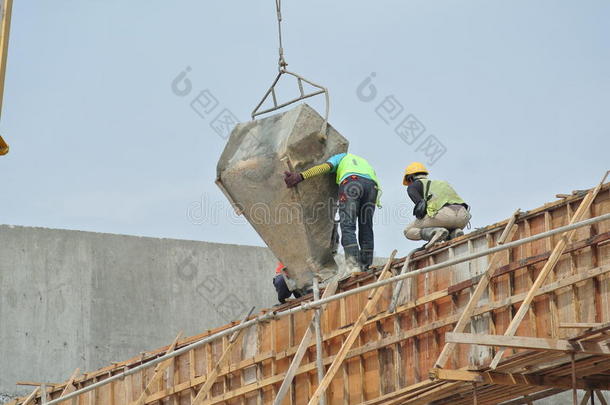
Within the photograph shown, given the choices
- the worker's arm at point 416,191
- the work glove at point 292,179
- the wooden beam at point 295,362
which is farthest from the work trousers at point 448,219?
the wooden beam at point 295,362

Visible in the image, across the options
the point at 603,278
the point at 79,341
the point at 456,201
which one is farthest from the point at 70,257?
the point at 603,278

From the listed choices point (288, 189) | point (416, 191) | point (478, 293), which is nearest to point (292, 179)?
point (288, 189)

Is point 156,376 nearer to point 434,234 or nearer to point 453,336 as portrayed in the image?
point 434,234

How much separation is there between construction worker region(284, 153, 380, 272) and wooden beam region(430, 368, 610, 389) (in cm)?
275

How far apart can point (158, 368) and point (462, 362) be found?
445 cm

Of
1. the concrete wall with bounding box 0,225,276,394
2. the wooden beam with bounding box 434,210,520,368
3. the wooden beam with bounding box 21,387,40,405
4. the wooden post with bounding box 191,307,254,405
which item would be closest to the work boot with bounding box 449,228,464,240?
the wooden beam with bounding box 434,210,520,368

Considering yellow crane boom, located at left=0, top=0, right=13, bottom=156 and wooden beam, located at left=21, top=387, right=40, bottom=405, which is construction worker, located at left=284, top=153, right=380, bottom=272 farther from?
wooden beam, located at left=21, top=387, right=40, bottom=405

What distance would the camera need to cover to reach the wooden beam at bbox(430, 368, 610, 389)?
1216 cm

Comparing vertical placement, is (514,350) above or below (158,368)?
below

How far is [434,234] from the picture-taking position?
15.0 meters

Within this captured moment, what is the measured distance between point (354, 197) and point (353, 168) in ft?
1.12

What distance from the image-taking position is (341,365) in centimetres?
1388

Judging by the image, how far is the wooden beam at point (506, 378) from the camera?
479 inches

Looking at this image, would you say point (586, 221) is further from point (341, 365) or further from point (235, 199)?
point (235, 199)
